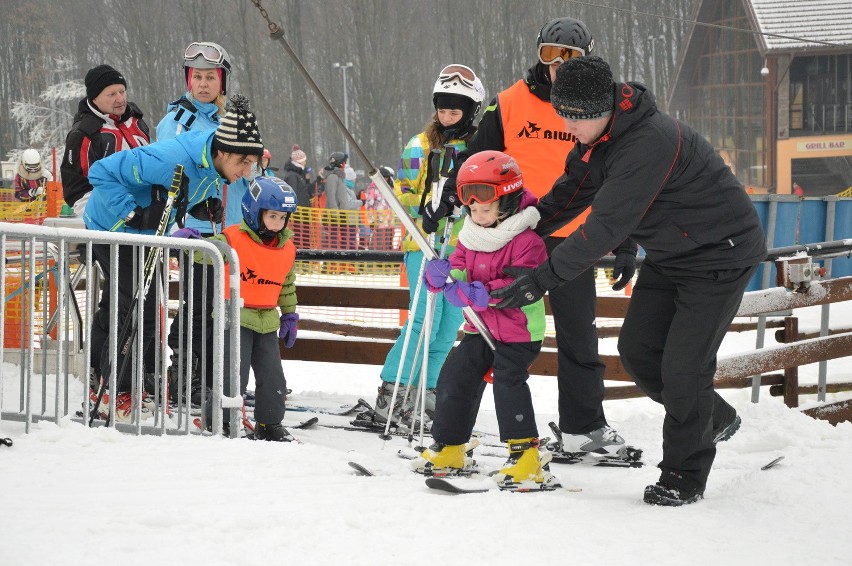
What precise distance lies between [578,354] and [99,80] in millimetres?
3011

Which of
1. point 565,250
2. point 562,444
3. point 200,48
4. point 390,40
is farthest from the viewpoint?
point 390,40

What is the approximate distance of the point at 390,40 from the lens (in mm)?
42531

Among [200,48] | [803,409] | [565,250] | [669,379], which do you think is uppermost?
[200,48]

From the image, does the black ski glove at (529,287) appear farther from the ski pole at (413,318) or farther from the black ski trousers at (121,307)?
the black ski trousers at (121,307)

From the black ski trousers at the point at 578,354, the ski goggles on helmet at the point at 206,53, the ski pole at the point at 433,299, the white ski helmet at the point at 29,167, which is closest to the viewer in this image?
the black ski trousers at the point at 578,354

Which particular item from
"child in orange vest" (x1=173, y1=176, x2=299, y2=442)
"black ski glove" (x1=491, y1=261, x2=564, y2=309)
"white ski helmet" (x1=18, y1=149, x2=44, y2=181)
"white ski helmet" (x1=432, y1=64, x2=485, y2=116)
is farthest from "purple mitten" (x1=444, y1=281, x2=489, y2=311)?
"white ski helmet" (x1=18, y1=149, x2=44, y2=181)

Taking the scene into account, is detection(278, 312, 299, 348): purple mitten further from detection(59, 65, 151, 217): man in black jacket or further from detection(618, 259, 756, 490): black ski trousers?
detection(618, 259, 756, 490): black ski trousers

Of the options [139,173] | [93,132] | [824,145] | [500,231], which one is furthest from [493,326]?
[824,145]

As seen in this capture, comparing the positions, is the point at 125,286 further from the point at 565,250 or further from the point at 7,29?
the point at 7,29

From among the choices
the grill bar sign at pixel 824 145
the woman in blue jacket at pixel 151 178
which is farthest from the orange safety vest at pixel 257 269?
→ the grill bar sign at pixel 824 145

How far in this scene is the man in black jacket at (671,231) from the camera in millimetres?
3998

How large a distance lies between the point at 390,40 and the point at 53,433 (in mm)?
39745

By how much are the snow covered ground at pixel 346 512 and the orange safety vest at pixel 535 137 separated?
144 cm

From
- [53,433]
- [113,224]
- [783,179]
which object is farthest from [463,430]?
[783,179]
